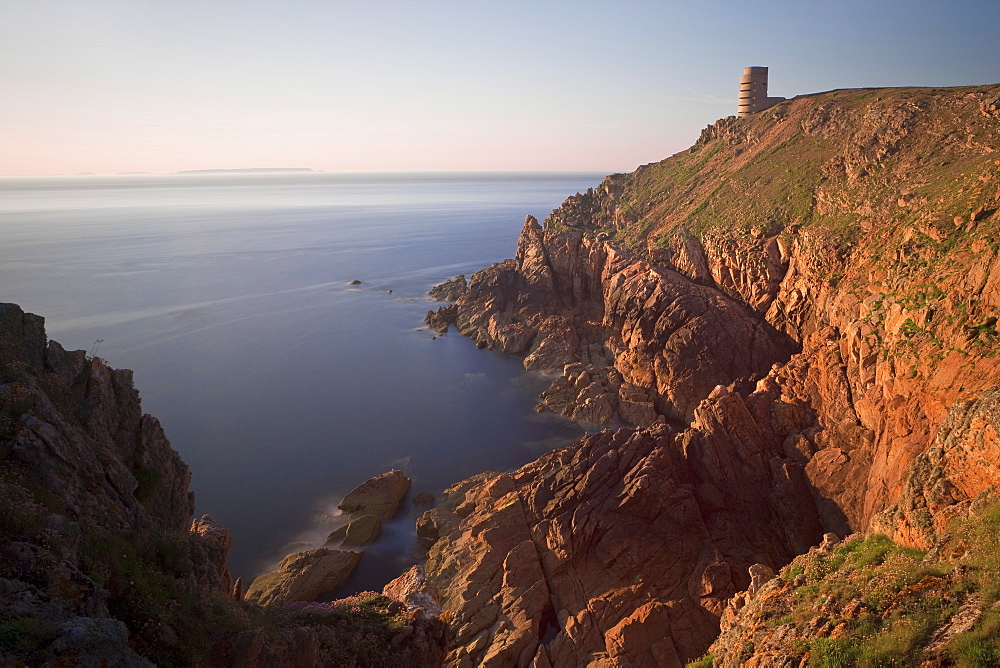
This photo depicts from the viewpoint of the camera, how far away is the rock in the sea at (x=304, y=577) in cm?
3164

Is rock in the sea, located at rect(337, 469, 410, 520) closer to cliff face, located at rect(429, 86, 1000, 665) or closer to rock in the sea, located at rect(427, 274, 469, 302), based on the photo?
cliff face, located at rect(429, 86, 1000, 665)

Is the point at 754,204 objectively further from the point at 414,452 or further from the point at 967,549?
the point at 967,549

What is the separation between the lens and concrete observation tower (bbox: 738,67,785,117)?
86.0m

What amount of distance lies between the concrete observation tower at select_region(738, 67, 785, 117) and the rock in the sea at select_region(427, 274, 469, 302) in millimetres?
52324

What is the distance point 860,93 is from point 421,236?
12245 centimetres

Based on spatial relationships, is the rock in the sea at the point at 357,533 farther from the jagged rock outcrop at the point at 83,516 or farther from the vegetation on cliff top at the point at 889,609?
the vegetation on cliff top at the point at 889,609

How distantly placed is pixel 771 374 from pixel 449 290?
69434mm

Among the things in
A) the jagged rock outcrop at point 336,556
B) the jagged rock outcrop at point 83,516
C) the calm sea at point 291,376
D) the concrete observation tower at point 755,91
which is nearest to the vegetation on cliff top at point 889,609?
the jagged rock outcrop at point 83,516

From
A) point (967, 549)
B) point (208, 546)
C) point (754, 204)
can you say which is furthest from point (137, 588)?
point (754, 204)

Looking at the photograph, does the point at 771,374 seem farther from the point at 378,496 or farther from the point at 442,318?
the point at 442,318

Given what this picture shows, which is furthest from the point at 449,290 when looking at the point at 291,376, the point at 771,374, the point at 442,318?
the point at 771,374

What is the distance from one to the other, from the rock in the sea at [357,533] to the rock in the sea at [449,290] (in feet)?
205

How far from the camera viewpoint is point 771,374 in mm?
38875

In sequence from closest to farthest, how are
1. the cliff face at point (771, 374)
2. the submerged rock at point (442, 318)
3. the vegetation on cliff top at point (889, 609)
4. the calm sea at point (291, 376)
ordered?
the vegetation on cliff top at point (889, 609) < the cliff face at point (771, 374) < the calm sea at point (291, 376) < the submerged rock at point (442, 318)
